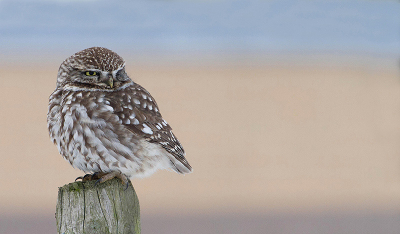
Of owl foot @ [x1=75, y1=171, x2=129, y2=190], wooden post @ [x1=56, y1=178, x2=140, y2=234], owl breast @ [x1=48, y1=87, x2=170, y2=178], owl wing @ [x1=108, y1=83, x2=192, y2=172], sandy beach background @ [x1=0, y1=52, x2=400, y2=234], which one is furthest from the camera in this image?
sandy beach background @ [x1=0, y1=52, x2=400, y2=234]

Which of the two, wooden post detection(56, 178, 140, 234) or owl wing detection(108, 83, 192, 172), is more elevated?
owl wing detection(108, 83, 192, 172)

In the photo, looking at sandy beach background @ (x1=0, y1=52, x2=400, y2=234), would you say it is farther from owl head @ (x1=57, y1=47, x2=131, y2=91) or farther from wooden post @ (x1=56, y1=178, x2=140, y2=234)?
wooden post @ (x1=56, y1=178, x2=140, y2=234)

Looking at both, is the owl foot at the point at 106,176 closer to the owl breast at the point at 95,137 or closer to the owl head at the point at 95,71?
the owl breast at the point at 95,137

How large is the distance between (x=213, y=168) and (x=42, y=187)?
5.14 m

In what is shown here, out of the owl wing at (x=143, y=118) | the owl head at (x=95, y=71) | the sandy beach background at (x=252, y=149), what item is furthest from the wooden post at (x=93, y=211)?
the sandy beach background at (x=252, y=149)

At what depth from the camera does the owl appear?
4016 mm

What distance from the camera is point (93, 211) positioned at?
3260 mm

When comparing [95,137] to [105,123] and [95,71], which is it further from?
[95,71]

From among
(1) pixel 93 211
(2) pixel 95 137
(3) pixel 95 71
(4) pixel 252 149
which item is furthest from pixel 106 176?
(4) pixel 252 149

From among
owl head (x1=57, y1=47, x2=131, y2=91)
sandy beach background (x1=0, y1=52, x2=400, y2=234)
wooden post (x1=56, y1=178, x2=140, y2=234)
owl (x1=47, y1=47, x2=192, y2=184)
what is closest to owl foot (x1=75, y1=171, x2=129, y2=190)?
owl (x1=47, y1=47, x2=192, y2=184)

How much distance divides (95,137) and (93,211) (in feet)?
2.86

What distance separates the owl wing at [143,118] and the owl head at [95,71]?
0.42 ft

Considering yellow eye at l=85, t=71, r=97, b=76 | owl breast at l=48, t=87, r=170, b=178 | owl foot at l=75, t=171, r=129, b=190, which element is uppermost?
yellow eye at l=85, t=71, r=97, b=76

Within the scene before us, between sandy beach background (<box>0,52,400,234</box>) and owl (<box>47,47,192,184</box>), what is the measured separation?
7.73 metres
